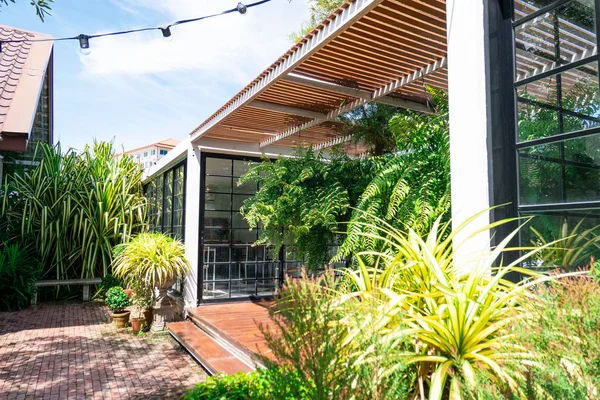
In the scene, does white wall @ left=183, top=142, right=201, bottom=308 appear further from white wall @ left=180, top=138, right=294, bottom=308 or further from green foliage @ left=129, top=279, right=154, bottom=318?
green foliage @ left=129, top=279, right=154, bottom=318

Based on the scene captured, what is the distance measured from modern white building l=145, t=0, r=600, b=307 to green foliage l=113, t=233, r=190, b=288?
1893 millimetres

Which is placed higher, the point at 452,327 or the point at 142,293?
the point at 452,327

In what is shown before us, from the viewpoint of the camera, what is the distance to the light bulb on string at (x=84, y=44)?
4.34 metres

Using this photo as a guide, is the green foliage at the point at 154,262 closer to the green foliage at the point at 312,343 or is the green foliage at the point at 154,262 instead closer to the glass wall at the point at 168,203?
the glass wall at the point at 168,203

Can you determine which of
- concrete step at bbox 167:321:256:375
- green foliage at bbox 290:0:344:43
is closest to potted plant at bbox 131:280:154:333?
concrete step at bbox 167:321:256:375

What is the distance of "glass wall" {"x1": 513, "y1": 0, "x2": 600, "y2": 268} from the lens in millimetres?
1694

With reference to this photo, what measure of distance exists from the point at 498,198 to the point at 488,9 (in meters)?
1.01

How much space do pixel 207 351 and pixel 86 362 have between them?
4.14 feet

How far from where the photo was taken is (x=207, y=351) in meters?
4.04

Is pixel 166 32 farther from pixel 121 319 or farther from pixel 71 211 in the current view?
pixel 71 211

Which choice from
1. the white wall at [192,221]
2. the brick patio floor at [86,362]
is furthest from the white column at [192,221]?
the brick patio floor at [86,362]

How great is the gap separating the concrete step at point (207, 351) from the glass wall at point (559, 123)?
102 inches

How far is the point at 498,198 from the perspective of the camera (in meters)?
2.03

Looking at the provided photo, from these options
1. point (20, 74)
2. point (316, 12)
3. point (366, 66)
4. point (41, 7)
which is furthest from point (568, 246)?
point (316, 12)
